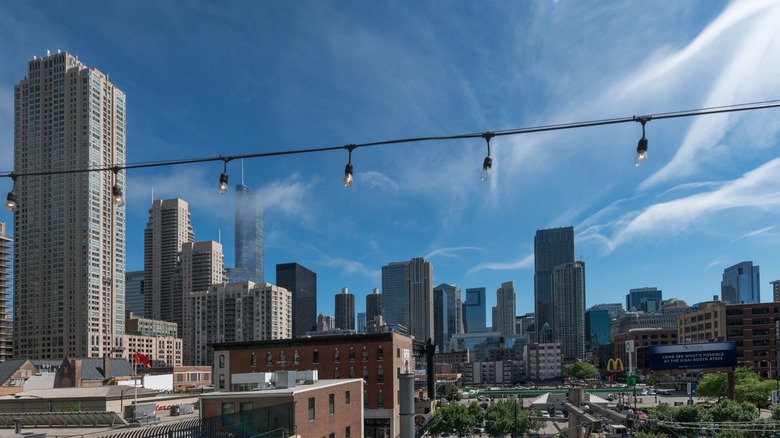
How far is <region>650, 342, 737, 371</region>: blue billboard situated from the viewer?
269 feet

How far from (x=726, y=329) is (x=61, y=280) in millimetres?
192665

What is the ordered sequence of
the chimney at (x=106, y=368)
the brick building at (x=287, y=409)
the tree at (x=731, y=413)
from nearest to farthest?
the brick building at (x=287, y=409) < the tree at (x=731, y=413) < the chimney at (x=106, y=368)

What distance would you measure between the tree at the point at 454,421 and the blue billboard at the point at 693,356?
30919 mm

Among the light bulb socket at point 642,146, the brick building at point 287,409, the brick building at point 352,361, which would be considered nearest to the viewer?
the light bulb socket at point 642,146

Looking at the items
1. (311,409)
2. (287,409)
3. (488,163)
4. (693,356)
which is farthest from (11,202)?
(693,356)

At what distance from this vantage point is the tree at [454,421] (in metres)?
68.0

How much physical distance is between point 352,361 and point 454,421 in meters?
14.2

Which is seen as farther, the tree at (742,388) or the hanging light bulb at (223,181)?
the tree at (742,388)

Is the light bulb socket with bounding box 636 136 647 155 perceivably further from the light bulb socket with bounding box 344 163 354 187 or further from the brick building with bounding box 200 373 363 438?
the brick building with bounding box 200 373 363 438

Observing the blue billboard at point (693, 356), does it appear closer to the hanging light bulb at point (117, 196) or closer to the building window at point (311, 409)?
the building window at point (311, 409)

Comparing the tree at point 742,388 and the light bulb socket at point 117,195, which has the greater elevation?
the light bulb socket at point 117,195

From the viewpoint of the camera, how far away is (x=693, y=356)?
84062 mm

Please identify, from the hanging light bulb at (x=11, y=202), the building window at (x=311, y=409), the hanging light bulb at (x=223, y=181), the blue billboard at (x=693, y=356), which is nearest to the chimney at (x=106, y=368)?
the building window at (x=311, y=409)

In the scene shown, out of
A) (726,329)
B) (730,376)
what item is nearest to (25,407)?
(730,376)
